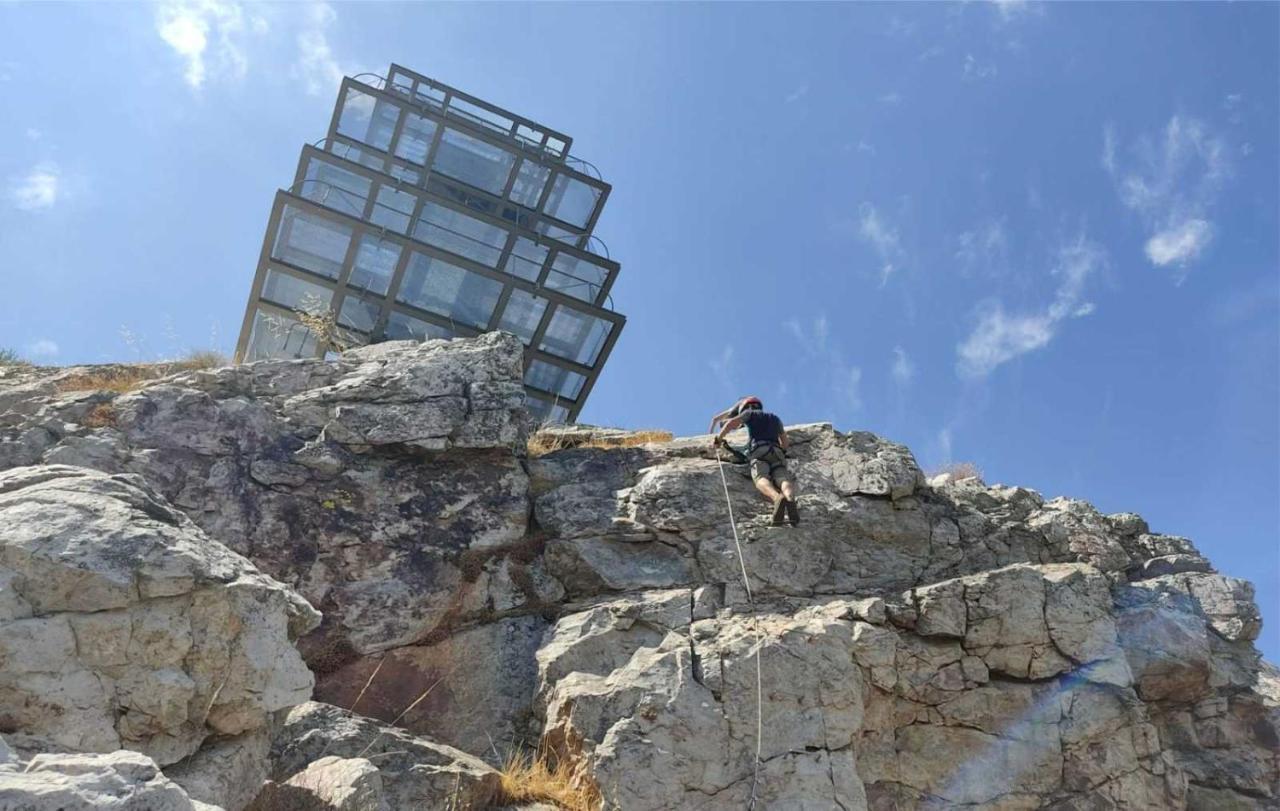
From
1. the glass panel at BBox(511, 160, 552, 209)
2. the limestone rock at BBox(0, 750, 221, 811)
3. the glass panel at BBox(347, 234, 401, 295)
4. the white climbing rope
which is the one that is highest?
the glass panel at BBox(511, 160, 552, 209)

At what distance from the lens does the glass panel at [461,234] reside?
19719 mm

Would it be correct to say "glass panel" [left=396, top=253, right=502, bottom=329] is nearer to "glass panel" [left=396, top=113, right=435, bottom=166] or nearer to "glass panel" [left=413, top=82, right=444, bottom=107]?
"glass panel" [left=396, top=113, right=435, bottom=166]

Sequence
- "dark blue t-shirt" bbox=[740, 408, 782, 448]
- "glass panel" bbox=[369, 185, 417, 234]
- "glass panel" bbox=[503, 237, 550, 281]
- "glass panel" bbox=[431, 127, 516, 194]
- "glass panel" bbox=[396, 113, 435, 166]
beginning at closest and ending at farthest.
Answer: "dark blue t-shirt" bbox=[740, 408, 782, 448]
"glass panel" bbox=[369, 185, 417, 234]
"glass panel" bbox=[503, 237, 550, 281]
"glass panel" bbox=[396, 113, 435, 166]
"glass panel" bbox=[431, 127, 516, 194]

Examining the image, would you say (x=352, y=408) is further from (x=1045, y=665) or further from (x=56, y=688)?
(x=1045, y=665)

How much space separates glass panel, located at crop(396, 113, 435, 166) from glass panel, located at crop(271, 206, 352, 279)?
3.17 m

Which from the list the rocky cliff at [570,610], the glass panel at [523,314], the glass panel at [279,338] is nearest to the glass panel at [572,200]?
the glass panel at [523,314]

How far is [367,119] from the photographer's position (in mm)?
21047

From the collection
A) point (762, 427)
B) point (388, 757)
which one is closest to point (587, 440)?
point (762, 427)

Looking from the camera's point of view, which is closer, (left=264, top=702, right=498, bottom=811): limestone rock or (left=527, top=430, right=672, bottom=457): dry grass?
(left=264, top=702, right=498, bottom=811): limestone rock

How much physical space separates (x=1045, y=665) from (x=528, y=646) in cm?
589

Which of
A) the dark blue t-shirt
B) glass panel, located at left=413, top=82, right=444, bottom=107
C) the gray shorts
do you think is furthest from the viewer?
glass panel, located at left=413, top=82, right=444, bottom=107

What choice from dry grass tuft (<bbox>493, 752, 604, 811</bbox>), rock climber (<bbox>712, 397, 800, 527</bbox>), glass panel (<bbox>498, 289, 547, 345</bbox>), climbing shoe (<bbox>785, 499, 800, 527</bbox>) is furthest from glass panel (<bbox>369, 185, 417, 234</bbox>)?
dry grass tuft (<bbox>493, 752, 604, 811</bbox>)

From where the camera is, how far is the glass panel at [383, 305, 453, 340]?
1909 cm

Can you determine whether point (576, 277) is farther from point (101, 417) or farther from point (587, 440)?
point (101, 417)
